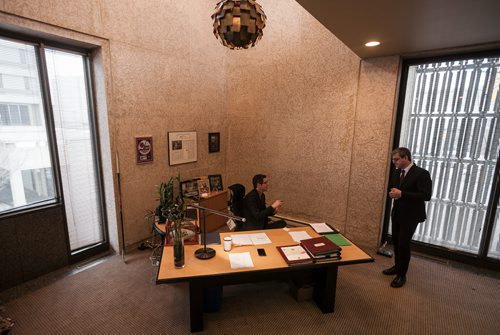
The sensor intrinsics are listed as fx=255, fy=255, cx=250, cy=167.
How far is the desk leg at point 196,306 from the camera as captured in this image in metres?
2.35

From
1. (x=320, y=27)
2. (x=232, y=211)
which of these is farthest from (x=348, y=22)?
(x=232, y=211)

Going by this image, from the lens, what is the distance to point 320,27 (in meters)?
4.12

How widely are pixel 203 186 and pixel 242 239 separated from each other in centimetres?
214

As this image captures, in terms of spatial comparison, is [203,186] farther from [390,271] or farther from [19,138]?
[390,271]

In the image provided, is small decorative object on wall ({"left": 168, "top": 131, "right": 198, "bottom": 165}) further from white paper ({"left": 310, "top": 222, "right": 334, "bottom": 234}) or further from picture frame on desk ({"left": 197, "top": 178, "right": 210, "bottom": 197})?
white paper ({"left": 310, "top": 222, "right": 334, "bottom": 234})

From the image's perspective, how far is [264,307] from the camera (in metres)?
2.78

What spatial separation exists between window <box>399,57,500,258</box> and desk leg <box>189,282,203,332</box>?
3532 millimetres

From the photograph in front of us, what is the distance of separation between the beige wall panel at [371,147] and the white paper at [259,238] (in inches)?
79.3

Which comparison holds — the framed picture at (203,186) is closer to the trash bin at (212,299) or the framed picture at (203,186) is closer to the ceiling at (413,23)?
the trash bin at (212,299)

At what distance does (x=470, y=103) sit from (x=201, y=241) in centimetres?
392

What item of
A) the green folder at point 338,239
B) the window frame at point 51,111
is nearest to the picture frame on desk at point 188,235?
the green folder at point 338,239

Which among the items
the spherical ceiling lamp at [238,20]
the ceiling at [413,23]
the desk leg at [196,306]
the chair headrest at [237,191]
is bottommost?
the desk leg at [196,306]

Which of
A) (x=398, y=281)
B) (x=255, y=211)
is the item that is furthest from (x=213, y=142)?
(x=398, y=281)

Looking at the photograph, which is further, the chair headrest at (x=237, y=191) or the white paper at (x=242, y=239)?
the chair headrest at (x=237, y=191)
